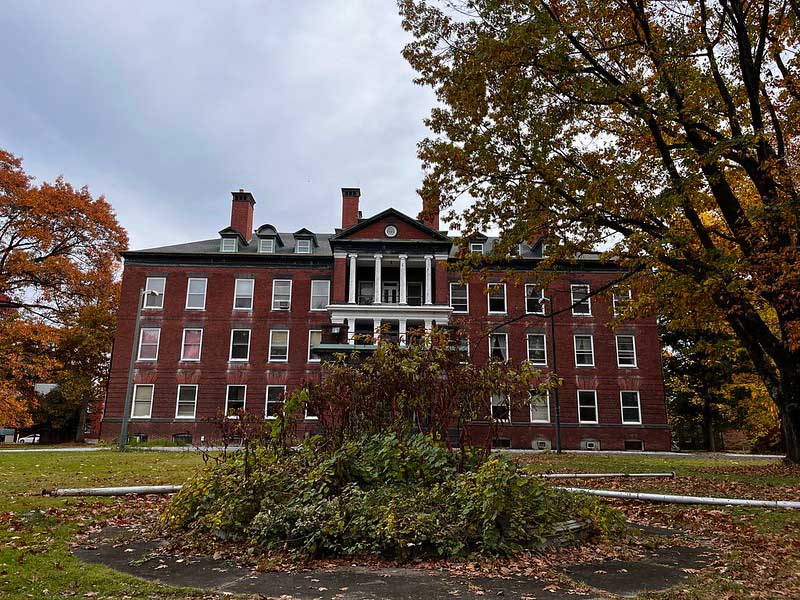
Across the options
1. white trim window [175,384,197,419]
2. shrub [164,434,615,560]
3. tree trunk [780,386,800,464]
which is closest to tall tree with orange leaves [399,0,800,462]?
tree trunk [780,386,800,464]

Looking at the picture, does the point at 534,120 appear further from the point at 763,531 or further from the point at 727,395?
the point at 727,395

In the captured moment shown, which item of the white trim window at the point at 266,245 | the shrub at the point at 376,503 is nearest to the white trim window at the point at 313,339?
the white trim window at the point at 266,245

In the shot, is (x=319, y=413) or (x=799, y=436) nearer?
(x=319, y=413)

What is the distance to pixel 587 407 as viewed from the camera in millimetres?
34812

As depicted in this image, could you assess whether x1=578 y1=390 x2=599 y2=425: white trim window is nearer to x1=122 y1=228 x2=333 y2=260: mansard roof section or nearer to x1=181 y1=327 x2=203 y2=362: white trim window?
x1=122 y1=228 x2=333 y2=260: mansard roof section

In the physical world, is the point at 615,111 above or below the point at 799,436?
above

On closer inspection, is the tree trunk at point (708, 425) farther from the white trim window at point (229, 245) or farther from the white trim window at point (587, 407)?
the white trim window at point (229, 245)

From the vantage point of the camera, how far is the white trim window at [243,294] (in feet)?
119

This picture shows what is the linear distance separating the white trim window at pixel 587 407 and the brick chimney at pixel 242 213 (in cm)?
2345

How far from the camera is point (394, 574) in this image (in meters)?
A: 5.62

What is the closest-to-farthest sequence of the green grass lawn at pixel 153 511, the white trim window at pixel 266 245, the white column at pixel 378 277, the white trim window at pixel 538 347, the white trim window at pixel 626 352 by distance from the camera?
the green grass lawn at pixel 153 511 → the white column at pixel 378 277 → the white trim window at pixel 626 352 → the white trim window at pixel 538 347 → the white trim window at pixel 266 245

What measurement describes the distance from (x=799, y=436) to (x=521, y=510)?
12.7 m

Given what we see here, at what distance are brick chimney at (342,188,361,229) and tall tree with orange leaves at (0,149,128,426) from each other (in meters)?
13.6

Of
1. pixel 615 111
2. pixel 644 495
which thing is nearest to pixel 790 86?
pixel 615 111
